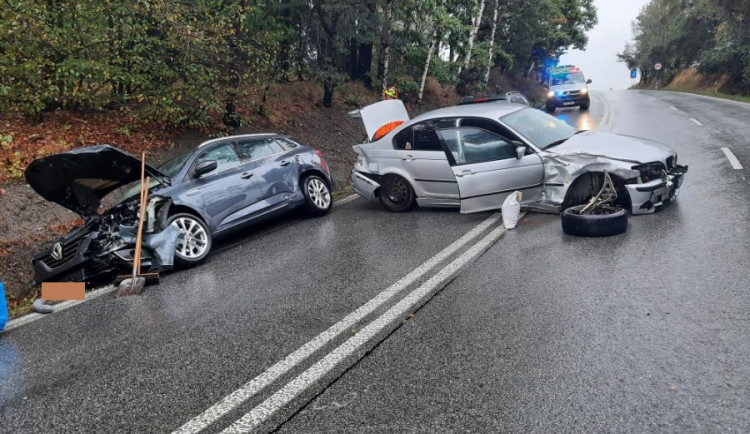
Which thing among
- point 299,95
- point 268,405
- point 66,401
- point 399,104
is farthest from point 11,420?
point 299,95

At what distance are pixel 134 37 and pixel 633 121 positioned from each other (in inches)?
635

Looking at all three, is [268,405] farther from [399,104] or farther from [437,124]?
[399,104]

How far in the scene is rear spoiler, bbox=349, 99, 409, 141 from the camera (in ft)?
33.5

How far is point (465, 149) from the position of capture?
7.94 meters

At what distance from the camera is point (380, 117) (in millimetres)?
10477

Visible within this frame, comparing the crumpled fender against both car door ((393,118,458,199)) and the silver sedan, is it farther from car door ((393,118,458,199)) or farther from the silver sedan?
car door ((393,118,458,199))

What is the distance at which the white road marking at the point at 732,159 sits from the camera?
379 inches

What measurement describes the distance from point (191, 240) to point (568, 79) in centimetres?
2539

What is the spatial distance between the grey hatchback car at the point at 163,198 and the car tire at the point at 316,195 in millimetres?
170

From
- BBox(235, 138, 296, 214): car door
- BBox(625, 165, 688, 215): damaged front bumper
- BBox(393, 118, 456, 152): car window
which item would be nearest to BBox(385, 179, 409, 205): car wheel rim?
BBox(393, 118, 456, 152): car window

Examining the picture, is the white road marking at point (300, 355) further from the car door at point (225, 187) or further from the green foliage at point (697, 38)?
the green foliage at point (697, 38)

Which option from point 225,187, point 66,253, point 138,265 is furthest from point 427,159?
point 66,253

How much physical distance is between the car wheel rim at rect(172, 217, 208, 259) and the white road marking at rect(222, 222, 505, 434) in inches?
137

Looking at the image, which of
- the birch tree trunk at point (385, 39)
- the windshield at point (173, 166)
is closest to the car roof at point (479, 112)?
the windshield at point (173, 166)
